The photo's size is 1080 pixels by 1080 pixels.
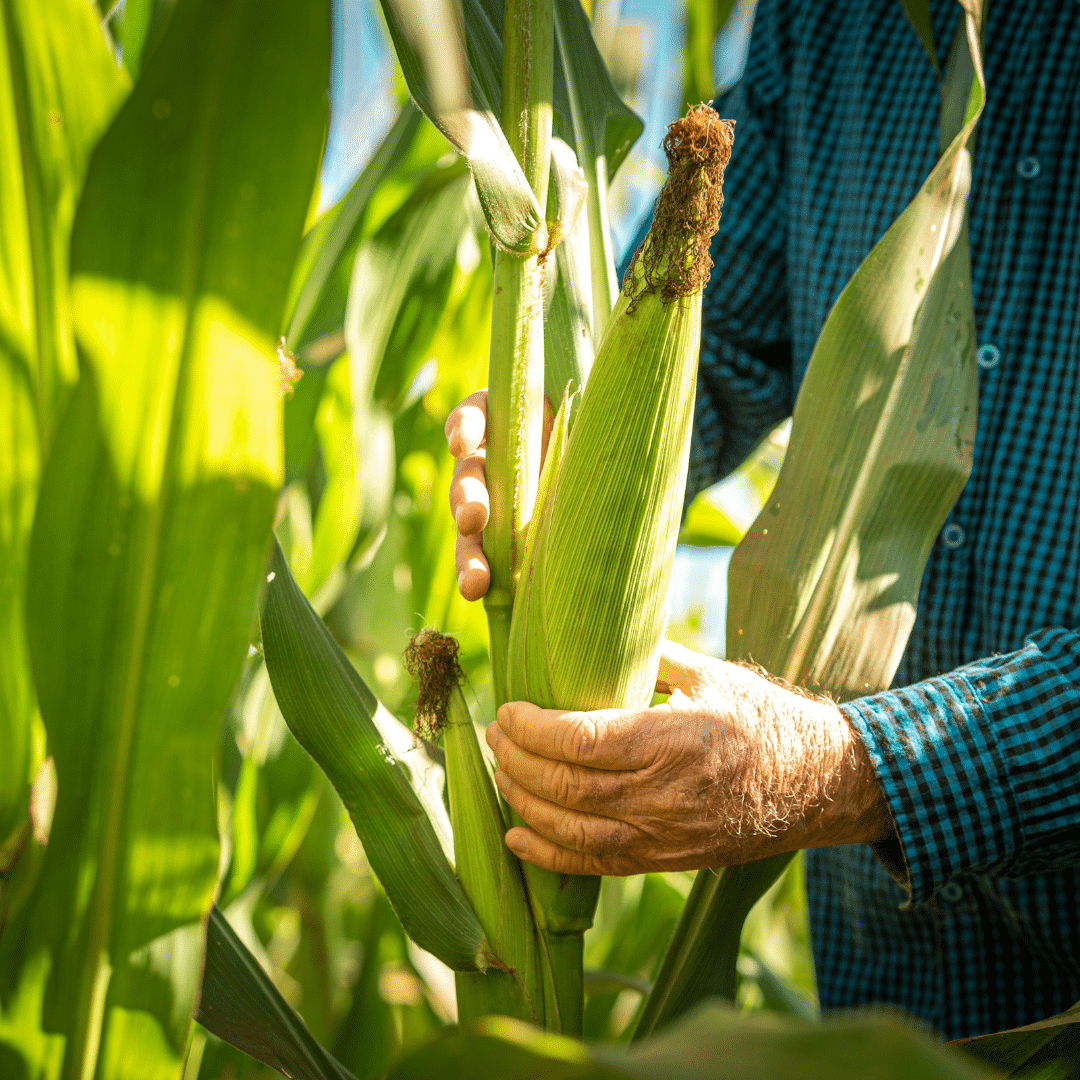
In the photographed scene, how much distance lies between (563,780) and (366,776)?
0.38 ft

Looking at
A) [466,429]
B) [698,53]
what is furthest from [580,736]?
[698,53]

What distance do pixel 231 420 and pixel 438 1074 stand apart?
0.21 meters

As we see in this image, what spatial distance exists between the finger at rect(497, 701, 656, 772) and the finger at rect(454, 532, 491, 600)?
71 mm

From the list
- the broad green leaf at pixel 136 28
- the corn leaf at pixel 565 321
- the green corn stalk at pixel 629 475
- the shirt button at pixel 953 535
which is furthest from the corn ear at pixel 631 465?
the shirt button at pixel 953 535

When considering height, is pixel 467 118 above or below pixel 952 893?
above

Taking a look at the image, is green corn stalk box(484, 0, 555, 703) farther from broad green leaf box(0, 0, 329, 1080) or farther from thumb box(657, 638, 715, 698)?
broad green leaf box(0, 0, 329, 1080)

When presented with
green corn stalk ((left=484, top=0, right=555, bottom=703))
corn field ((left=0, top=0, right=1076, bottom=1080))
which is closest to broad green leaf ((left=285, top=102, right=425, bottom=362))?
corn field ((left=0, top=0, right=1076, bottom=1080))

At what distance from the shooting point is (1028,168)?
850mm

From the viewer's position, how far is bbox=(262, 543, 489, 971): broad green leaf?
490mm

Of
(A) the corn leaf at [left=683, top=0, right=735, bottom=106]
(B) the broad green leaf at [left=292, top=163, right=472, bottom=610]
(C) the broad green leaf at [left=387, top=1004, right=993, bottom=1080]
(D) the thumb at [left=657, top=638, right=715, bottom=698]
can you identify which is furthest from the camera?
(A) the corn leaf at [left=683, top=0, right=735, bottom=106]

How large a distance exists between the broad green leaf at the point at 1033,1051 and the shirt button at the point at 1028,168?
757 millimetres

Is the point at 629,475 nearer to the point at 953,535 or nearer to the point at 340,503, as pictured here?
the point at 340,503

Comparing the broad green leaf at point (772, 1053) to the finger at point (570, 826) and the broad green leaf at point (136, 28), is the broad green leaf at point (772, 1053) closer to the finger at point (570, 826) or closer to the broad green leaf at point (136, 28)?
the finger at point (570, 826)

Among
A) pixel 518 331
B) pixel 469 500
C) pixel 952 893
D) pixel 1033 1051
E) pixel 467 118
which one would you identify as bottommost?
pixel 952 893
